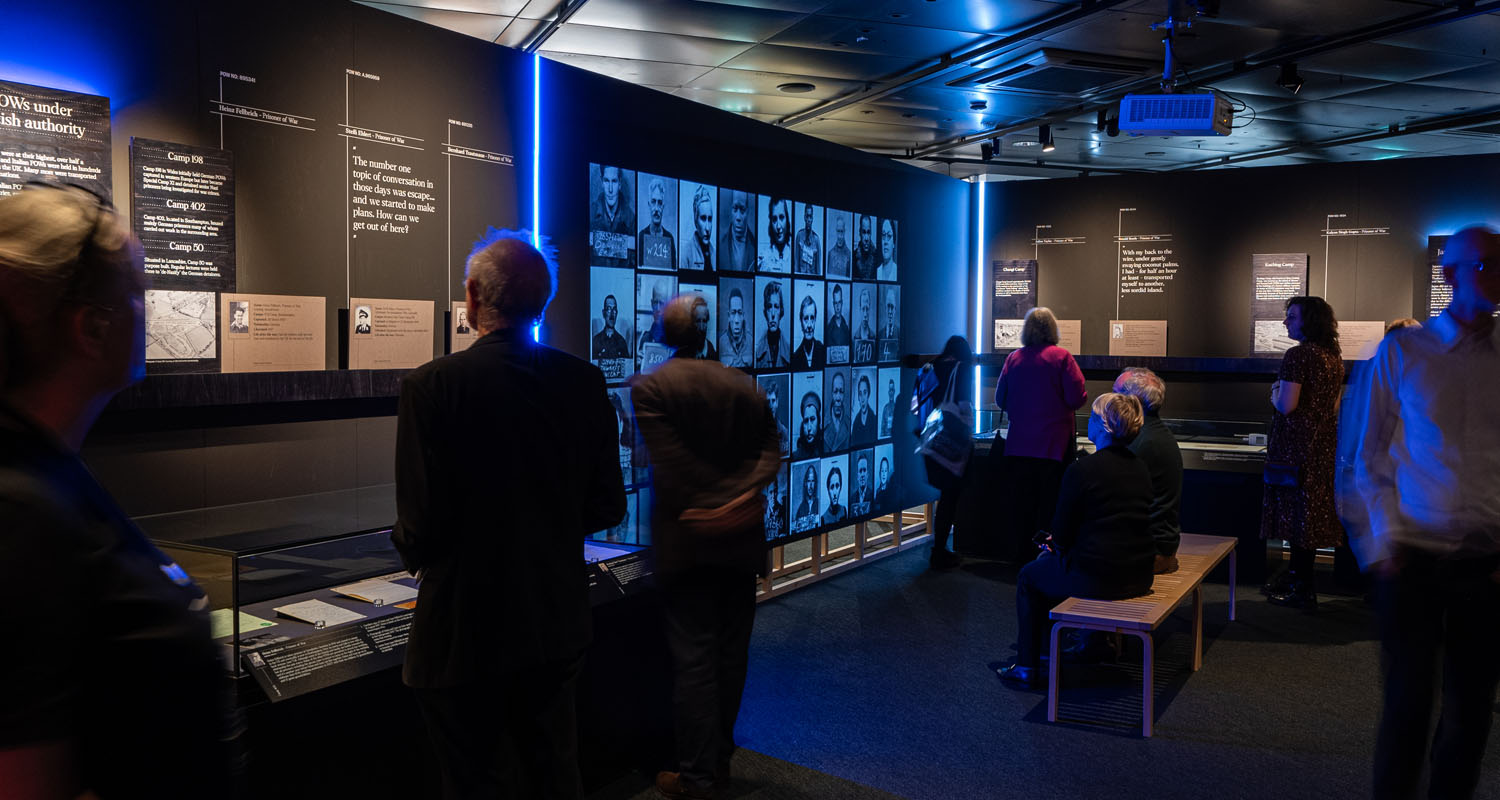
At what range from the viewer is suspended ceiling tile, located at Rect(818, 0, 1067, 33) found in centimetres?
612

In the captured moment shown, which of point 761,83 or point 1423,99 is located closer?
point 761,83

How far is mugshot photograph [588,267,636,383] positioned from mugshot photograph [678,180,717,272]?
1.78ft

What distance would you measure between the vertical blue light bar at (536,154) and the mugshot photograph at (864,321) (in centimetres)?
310

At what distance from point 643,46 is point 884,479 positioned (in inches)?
142

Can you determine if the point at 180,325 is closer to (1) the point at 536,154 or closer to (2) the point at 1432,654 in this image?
(1) the point at 536,154

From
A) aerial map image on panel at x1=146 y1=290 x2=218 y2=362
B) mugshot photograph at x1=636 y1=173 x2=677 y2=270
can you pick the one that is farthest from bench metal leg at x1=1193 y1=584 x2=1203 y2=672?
aerial map image on panel at x1=146 y1=290 x2=218 y2=362

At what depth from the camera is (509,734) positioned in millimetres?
2445

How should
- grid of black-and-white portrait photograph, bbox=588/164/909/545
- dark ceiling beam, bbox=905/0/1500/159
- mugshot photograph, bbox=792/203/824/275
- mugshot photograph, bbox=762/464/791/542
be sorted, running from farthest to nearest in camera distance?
mugshot photograph, bbox=792/203/824/275 < mugshot photograph, bbox=762/464/791/542 < dark ceiling beam, bbox=905/0/1500/159 < grid of black-and-white portrait photograph, bbox=588/164/909/545

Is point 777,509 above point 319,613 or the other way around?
the other way around

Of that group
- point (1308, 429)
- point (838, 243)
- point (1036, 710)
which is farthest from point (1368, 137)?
point (1036, 710)

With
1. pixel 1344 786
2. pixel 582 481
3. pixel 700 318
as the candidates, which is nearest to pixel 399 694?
pixel 582 481

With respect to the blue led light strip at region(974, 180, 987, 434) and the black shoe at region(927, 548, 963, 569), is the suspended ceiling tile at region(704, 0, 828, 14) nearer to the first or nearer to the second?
the blue led light strip at region(974, 180, 987, 434)

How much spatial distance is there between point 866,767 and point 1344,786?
68.5 inches

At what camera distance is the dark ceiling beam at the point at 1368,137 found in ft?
29.6
